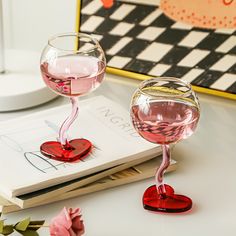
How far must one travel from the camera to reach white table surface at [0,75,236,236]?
0.87 metres

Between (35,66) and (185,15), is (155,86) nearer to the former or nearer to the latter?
(185,15)

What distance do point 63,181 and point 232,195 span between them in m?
0.24

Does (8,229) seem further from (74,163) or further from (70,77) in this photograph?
(70,77)

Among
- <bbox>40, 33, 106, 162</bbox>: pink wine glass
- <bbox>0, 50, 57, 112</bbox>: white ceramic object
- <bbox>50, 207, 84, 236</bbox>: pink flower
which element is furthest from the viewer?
<bbox>0, 50, 57, 112</bbox>: white ceramic object

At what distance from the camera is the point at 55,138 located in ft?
3.37

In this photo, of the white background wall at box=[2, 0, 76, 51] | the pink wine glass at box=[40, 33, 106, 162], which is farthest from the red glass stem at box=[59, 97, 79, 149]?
the white background wall at box=[2, 0, 76, 51]

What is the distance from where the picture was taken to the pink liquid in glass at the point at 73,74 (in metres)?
0.97

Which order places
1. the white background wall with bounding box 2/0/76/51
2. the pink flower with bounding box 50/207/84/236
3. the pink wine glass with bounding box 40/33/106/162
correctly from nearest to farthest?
the pink flower with bounding box 50/207/84/236 → the pink wine glass with bounding box 40/33/106/162 → the white background wall with bounding box 2/0/76/51

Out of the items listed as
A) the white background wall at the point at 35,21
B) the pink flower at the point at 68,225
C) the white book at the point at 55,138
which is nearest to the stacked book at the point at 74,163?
the white book at the point at 55,138

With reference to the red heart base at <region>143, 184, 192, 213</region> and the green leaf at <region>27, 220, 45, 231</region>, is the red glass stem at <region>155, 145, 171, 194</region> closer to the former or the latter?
the red heart base at <region>143, 184, 192, 213</region>

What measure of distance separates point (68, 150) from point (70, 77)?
109 millimetres

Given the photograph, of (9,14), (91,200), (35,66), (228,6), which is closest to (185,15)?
(228,6)

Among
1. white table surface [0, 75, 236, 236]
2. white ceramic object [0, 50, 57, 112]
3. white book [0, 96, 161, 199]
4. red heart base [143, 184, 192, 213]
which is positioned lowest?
white table surface [0, 75, 236, 236]

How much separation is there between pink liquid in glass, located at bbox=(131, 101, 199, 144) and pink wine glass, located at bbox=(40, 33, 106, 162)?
0.39ft
